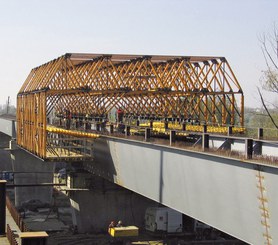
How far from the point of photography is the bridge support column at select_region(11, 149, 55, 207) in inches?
2251

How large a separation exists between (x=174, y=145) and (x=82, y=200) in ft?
68.1

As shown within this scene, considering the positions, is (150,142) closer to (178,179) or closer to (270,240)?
(178,179)

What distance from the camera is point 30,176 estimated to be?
5709 cm

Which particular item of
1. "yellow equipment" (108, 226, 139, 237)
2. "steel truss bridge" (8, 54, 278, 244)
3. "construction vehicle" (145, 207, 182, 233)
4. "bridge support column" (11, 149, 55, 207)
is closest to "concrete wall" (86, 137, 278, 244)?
"steel truss bridge" (8, 54, 278, 244)

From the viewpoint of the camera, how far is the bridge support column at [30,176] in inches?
2251

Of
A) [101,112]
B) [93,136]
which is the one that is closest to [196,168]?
[93,136]

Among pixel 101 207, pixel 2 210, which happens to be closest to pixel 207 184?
pixel 2 210

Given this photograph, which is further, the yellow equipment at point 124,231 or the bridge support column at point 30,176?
the bridge support column at point 30,176

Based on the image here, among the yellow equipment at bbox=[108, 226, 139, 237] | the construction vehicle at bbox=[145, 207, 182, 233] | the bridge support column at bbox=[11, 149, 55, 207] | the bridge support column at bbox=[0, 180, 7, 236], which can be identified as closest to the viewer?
the bridge support column at bbox=[0, 180, 7, 236]

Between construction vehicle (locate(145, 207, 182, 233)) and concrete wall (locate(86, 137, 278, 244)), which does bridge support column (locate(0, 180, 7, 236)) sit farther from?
construction vehicle (locate(145, 207, 182, 233))

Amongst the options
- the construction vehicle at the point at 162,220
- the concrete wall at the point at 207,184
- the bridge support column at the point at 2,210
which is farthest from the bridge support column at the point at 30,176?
the bridge support column at the point at 2,210

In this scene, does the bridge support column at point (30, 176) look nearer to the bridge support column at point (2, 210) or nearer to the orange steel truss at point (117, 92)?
the orange steel truss at point (117, 92)

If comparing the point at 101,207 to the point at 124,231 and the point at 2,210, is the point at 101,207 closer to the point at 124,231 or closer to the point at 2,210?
the point at 124,231

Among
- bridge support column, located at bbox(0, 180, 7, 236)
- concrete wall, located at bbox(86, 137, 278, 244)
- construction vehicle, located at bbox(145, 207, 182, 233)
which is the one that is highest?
concrete wall, located at bbox(86, 137, 278, 244)
